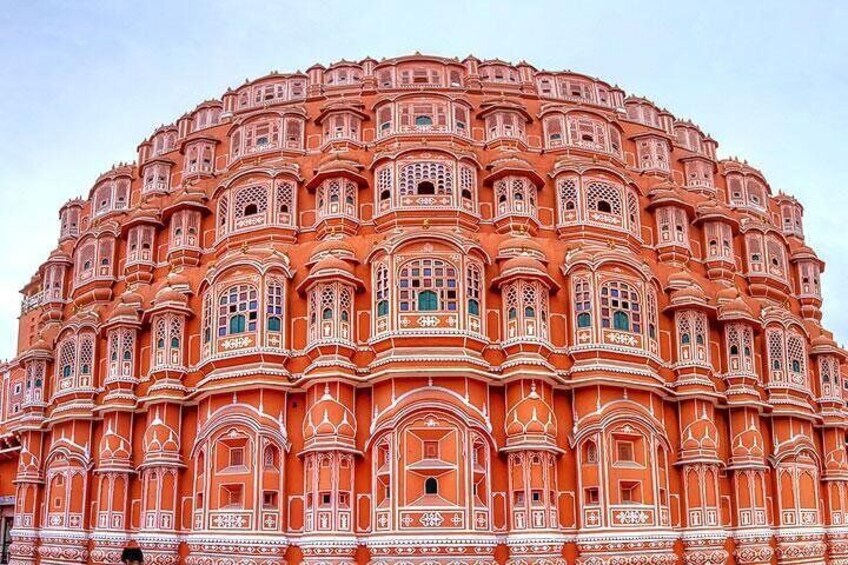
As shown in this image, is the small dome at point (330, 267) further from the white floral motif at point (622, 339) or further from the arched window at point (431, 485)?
the white floral motif at point (622, 339)

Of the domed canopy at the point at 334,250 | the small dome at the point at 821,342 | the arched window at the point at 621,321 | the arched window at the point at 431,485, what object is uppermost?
the domed canopy at the point at 334,250

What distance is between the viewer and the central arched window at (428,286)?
2831 centimetres

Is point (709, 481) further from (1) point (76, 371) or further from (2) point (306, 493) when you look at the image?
(1) point (76, 371)

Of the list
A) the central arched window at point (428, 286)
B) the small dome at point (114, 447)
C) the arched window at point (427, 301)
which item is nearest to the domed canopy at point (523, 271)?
the central arched window at point (428, 286)

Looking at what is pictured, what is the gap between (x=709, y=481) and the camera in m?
29.6

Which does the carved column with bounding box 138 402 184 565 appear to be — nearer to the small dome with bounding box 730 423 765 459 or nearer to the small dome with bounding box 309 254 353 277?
the small dome with bounding box 309 254 353 277

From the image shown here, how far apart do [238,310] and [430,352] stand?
659 cm

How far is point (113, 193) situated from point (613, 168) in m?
20.7

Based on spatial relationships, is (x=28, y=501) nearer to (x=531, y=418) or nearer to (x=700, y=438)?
(x=531, y=418)

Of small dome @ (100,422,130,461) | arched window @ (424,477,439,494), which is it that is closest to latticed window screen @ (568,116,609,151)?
arched window @ (424,477,439,494)

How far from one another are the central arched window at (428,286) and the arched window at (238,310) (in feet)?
15.9

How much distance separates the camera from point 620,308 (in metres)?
29.8

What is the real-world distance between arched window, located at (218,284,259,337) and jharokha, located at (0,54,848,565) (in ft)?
0.26

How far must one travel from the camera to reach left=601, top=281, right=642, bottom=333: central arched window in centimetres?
2967
